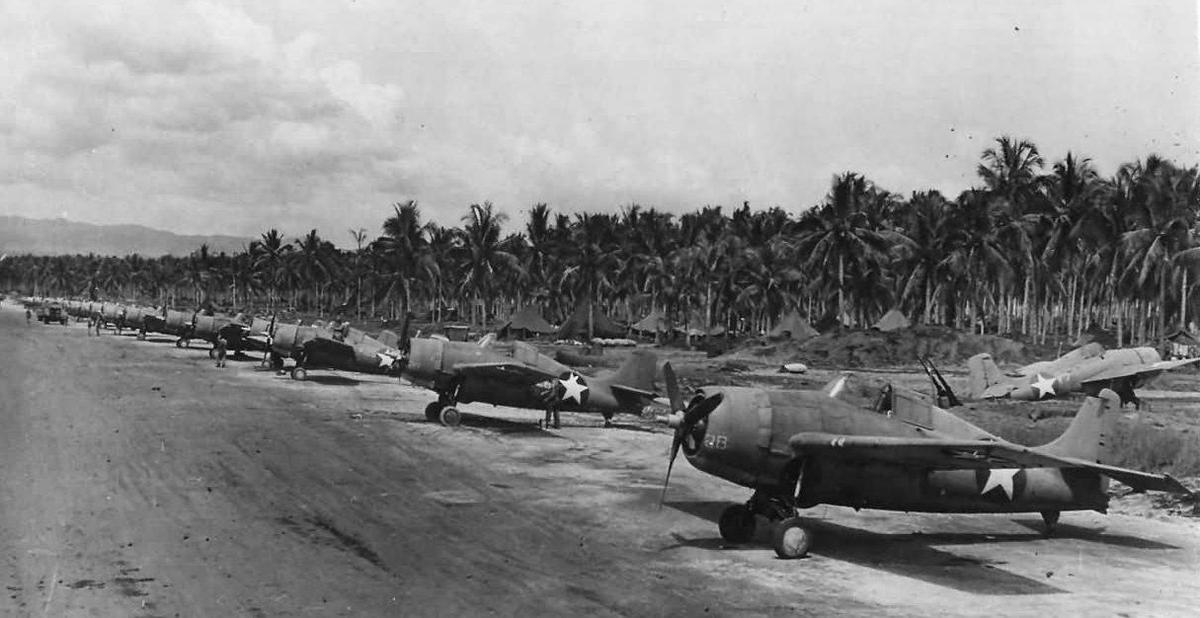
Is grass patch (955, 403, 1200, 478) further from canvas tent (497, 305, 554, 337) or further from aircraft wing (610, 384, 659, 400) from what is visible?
canvas tent (497, 305, 554, 337)

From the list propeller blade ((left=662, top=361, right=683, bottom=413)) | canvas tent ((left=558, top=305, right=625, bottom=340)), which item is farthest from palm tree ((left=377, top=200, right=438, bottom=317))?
propeller blade ((left=662, top=361, right=683, bottom=413))

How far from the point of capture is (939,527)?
14.7 metres

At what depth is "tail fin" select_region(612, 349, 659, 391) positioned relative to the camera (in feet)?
88.0

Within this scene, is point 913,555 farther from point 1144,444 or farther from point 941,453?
point 1144,444

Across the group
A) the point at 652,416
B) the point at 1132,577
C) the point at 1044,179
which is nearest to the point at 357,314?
the point at 1044,179

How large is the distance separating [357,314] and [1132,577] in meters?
122

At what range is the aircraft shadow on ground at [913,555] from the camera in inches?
448

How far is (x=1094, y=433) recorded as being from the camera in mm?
14555

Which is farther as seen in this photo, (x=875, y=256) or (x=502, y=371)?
(x=875, y=256)

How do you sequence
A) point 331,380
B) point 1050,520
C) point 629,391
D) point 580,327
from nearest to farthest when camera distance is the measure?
point 1050,520, point 629,391, point 331,380, point 580,327

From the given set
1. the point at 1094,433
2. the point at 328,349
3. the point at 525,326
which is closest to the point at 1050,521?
the point at 1094,433

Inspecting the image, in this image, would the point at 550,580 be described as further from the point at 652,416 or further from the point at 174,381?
the point at 174,381

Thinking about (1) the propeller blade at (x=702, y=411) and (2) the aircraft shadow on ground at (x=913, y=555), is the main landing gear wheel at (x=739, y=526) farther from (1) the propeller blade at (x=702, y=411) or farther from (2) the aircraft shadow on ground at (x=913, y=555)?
(1) the propeller blade at (x=702, y=411)

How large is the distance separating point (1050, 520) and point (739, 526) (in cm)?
534
